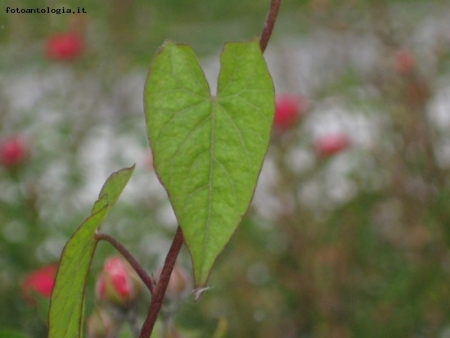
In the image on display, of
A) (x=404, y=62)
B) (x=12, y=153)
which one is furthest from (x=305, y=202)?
(x=12, y=153)

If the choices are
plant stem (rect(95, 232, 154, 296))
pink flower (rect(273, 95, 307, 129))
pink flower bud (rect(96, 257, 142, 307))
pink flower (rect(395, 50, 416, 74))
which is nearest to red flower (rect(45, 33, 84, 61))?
pink flower (rect(273, 95, 307, 129))

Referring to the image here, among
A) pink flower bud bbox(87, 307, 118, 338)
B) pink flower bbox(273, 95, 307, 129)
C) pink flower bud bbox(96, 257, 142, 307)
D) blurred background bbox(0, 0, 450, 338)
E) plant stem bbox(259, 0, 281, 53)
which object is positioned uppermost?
plant stem bbox(259, 0, 281, 53)

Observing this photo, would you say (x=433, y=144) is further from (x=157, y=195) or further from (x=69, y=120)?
(x=69, y=120)

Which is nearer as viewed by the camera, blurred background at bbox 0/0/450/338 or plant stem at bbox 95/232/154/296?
plant stem at bbox 95/232/154/296

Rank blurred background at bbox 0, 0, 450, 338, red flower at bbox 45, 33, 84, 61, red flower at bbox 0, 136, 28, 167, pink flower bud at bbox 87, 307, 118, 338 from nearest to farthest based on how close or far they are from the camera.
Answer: pink flower bud at bbox 87, 307, 118, 338, blurred background at bbox 0, 0, 450, 338, red flower at bbox 0, 136, 28, 167, red flower at bbox 45, 33, 84, 61

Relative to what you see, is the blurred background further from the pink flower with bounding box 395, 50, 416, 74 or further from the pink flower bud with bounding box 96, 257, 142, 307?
the pink flower bud with bounding box 96, 257, 142, 307

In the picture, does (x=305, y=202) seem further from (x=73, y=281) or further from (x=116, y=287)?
(x=73, y=281)

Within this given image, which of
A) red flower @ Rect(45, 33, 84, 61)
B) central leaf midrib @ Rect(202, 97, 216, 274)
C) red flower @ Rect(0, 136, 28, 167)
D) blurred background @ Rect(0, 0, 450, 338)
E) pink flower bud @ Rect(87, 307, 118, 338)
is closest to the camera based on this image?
central leaf midrib @ Rect(202, 97, 216, 274)
